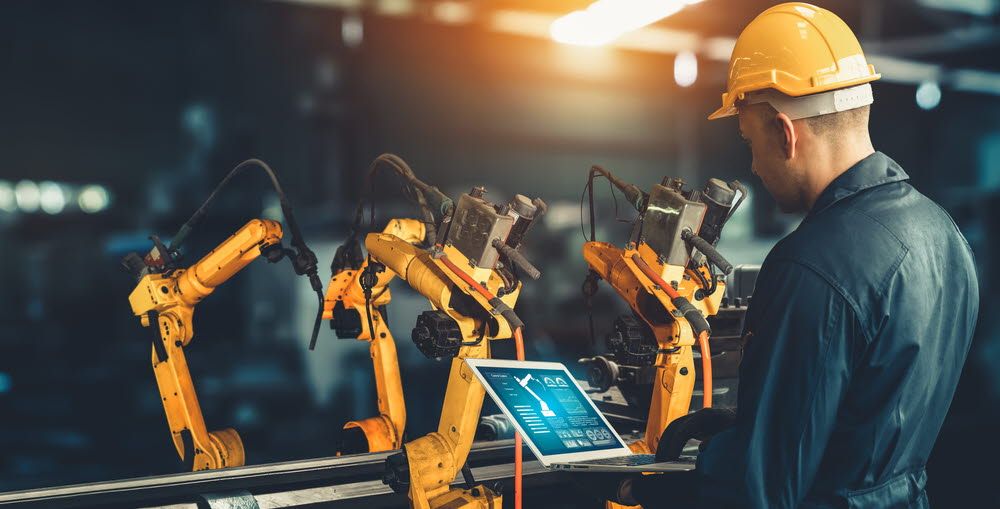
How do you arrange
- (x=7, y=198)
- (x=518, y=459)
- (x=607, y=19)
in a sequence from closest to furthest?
(x=518, y=459)
(x=7, y=198)
(x=607, y=19)

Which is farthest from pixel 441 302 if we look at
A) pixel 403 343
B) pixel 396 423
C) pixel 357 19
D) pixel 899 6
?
pixel 899 6

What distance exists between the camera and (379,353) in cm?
318

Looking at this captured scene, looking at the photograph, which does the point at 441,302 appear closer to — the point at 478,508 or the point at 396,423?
the point at 478,508

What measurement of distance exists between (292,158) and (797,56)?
4607 millimetres

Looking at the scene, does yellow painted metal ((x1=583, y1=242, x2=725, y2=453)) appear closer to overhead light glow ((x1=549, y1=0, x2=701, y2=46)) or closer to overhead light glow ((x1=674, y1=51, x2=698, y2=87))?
overhead light glow ((x1=549, y1=0, x2=701, y2=46))

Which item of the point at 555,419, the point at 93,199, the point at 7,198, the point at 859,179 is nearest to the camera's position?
the point at 859,179

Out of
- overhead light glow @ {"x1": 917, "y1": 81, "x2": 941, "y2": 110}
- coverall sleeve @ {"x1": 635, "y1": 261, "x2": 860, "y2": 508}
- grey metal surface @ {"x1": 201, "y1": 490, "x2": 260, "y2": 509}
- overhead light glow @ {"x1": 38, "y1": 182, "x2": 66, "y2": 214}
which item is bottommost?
grey metal surface @ {"x1": 201, "y1": 490, "x2": 260, "y2": 509}

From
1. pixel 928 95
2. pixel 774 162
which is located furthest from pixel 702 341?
pixel 928 95

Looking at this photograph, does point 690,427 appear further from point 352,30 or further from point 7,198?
point 352,30

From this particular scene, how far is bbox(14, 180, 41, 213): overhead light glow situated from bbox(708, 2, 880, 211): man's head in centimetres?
476

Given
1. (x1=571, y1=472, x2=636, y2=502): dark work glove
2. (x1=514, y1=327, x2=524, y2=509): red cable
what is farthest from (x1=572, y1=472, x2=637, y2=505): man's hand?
(x1=514, y1=327, x2=524, y2=509): red cable

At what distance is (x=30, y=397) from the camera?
495cm

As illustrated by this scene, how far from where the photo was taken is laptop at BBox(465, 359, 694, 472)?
1837mm

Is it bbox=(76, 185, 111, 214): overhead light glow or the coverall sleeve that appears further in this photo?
bbox=(76, 185, 111, 214): overhead light glow
